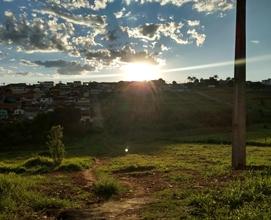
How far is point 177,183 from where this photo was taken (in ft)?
52.2

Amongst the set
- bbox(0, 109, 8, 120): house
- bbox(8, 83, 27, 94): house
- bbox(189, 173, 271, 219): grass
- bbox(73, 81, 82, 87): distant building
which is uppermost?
bbox(73, 81, 82, 87): distant building

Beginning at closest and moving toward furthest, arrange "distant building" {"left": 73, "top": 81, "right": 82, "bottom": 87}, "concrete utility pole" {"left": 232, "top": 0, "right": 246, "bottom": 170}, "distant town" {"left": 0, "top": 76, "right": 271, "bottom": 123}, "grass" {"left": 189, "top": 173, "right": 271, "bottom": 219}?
"grass" {"left": 189, "top": 173, "right": 271, "bottom": 219} → "concrete utility pole" {"left": 232, "top": 0, "right": 246, "bottom": 170} → "distant town" {"left": 0, "top": 76, "right": 271, "bottom": 123} → "distant building" {"left": 73, "top": 81, "right": 82, "bottom": 87}

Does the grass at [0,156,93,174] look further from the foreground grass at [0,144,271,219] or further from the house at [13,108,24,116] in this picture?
the house at [13,108,24,116]

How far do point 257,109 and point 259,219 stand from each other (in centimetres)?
7350

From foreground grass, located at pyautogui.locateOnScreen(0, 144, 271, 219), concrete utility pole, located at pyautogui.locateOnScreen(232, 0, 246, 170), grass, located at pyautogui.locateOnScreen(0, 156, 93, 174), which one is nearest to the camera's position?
foreground grass, located at pyautogui.locateOnScreen(0, 144, 271, 219)

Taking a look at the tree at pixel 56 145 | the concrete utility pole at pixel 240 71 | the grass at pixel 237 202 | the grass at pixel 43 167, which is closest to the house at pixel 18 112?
the grass at pixel 43 167

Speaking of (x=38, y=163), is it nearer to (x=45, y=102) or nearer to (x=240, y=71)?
(x=240, y=71)

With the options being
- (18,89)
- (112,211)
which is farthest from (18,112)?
(112,211)

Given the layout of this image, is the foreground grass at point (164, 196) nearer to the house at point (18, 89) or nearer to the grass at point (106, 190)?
the grass at point (106, 190)

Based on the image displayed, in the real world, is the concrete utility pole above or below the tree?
above

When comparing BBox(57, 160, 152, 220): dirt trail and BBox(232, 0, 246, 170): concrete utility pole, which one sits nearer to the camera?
BBox(57, 160, 152, 220): dirt trail

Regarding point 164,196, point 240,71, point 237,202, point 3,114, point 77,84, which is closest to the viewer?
point 237,202

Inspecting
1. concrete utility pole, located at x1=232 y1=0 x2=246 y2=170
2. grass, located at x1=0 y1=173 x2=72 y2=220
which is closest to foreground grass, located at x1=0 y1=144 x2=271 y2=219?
grass, located at x1=0 y1=173 x2=72 y2=220

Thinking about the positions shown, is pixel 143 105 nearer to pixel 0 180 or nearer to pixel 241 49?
pixel 241 49
